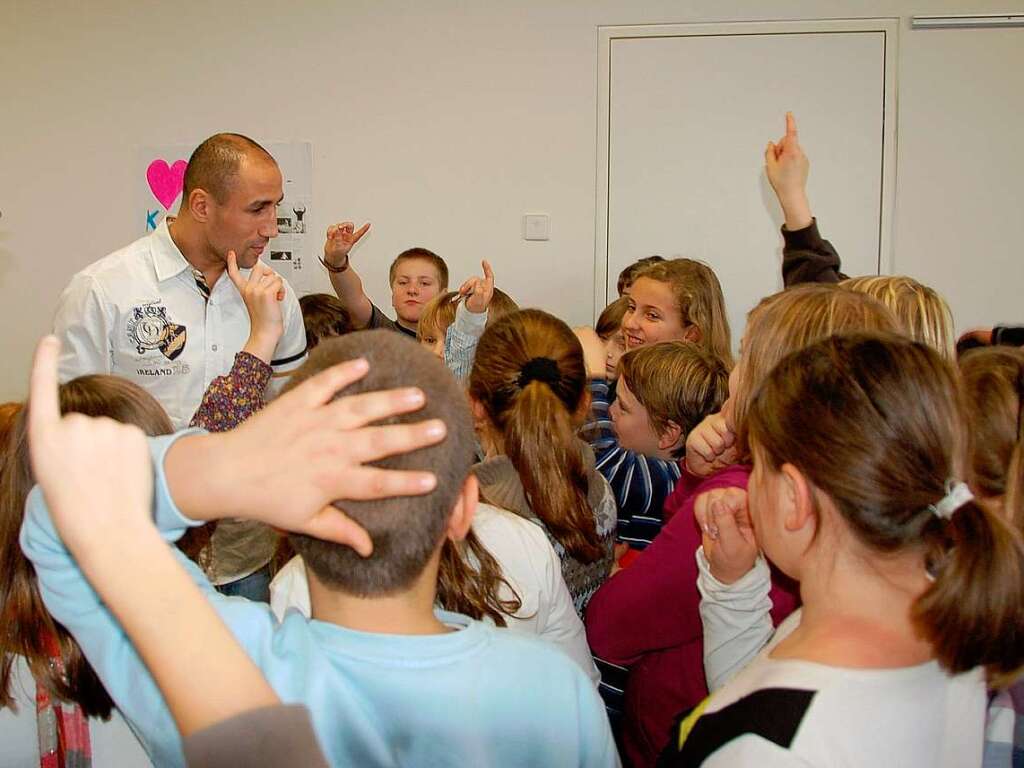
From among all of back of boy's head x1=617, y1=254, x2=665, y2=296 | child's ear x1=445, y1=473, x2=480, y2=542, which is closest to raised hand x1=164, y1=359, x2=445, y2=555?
child's ear x1=445, y1=473, x2=480, y2=542

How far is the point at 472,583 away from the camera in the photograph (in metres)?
1.26

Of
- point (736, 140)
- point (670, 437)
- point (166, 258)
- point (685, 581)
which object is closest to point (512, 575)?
point (685, 581)

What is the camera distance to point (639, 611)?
4.76 ft

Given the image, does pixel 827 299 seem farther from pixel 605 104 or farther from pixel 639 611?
pixel 605 104

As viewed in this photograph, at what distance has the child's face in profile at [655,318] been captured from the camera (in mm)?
2711

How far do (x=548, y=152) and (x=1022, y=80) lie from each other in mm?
2028

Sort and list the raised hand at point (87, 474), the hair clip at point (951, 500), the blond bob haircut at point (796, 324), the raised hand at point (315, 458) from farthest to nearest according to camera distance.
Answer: the blond bob haircut at point (796, 324), the hair clip at point (951, 500), the raised hand at point (315, 458), the raised hand at point (87, 474)

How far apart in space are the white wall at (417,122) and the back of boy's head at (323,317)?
0.89 m

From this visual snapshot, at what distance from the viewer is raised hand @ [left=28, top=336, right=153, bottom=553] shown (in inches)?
21.7

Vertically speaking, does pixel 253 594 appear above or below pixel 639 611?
below

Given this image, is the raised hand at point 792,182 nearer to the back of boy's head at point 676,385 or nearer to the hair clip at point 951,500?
the back of boy's head at point 676,385

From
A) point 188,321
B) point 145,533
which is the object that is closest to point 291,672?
point 145,533

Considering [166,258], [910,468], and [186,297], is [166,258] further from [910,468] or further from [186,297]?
[910,468]

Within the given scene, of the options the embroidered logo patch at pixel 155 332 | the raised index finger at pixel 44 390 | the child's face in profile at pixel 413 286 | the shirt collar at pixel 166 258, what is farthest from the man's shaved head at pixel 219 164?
the raised index finger at pixel 44 390
